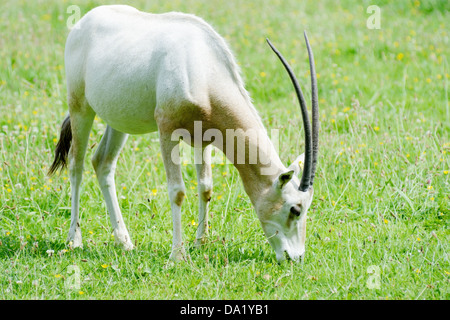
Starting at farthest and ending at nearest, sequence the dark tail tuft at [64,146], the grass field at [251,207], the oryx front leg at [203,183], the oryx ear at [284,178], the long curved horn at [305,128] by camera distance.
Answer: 1. the dark tail tuft at [64,146]
2. the oryx front leg at [203,183]
3. the grass field at [251,207]
4. the oryx ear at [284,178]
5. the long curved horn at [305,128]

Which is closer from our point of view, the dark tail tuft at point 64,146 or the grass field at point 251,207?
the grass field at point 251,207

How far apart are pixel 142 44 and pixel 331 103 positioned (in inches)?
147

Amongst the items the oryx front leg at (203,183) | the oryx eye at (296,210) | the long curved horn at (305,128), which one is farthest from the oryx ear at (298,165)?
the oryx front leg at (203,183)

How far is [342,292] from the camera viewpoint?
4.09 metres

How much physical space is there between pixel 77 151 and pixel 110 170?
12.6 inches

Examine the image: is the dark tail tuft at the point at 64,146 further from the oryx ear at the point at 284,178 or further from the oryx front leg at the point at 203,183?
the oryx ear at the point at 284,178

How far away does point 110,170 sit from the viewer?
5.44m

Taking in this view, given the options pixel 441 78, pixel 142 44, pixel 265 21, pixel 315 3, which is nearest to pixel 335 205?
pixel 142 44

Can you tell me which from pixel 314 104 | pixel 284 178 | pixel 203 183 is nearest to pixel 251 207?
pixel 203 183

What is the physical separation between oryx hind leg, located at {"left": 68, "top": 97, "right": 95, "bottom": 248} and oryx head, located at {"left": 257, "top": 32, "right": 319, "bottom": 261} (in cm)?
170

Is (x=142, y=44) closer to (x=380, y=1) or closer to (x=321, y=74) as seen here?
(x=321, y=74)

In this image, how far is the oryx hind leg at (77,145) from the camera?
5.25 m

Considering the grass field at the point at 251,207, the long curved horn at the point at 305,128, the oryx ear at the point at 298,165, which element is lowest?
the grass field at the point at 251,207

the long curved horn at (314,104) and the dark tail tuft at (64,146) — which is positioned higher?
the long curved horn at (314,104)
